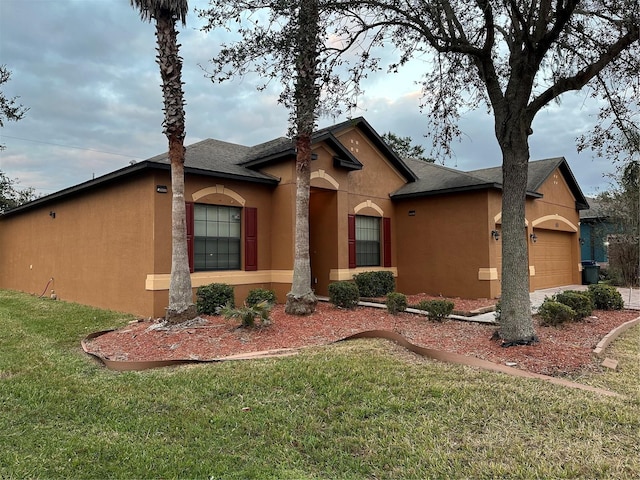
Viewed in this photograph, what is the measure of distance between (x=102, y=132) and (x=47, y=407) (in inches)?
840

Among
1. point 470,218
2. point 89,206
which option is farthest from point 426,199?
point 89,206

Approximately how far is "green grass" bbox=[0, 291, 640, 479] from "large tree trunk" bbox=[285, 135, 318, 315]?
3219mm

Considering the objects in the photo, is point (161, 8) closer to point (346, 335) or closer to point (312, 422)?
point (346, 335)

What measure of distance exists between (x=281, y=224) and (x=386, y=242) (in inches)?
176

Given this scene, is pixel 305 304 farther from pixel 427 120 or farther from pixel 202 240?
pixel 427 120

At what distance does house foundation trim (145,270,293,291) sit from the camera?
961cm

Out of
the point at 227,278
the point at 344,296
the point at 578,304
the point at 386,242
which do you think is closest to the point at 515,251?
the point at 578,304

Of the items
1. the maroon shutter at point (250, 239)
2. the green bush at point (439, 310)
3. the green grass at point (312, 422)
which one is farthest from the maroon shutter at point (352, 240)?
Answer: the green grass at point (312, 422)

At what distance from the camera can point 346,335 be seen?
7.46 m

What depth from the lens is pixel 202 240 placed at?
1055 centimetres

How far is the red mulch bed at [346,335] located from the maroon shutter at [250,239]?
2.27 meters

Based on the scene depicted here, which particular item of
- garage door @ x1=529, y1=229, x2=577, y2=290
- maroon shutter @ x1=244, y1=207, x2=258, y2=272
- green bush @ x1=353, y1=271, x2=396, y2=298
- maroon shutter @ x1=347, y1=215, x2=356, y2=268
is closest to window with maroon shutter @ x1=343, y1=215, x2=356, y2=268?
maroon shutter @ x1=347, y1=215, x2=356, y2=268

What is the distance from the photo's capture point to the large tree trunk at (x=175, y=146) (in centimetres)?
828

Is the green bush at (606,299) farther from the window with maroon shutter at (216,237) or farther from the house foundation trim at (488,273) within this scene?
the window with maroon shutter at (216,237)
